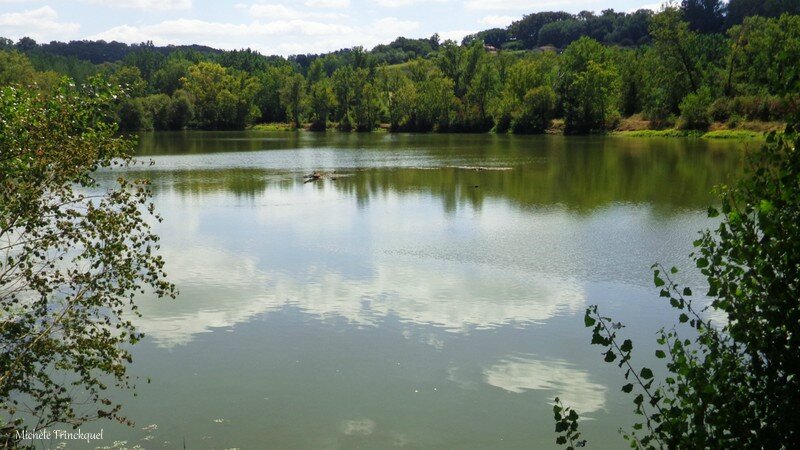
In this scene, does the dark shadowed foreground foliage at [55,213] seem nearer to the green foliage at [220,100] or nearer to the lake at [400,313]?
the lake at [400,313]

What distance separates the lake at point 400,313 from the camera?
32.1 feet

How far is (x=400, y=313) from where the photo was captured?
14.6 meters

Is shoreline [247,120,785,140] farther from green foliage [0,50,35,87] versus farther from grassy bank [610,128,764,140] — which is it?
green foliage [0,50,35,87]

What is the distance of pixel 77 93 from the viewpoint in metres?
8.81

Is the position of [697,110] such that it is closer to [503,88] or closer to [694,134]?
[694,134]

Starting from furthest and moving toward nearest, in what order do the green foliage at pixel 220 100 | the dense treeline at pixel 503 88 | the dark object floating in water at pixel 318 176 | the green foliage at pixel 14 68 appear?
the green foliage at pixel 220 100, the green foliage at pixel 14 68, the dense treeline at pixel 503 88, the dark object floating in water at pixel 318 176

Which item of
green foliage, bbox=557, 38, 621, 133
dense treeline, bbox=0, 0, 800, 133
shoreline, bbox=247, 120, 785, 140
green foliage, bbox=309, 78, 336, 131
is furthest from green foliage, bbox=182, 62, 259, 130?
green foliage, bbox=557, 38, 621, 133

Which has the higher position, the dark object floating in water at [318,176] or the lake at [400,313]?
the dark object floating in water at [318,176]

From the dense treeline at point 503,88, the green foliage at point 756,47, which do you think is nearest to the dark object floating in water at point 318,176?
the dense treeline at point 503,88

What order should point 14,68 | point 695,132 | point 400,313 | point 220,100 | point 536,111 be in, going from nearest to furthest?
point 400,313 → point 695,132 → point 536,111 → point 14,68 → point 220,100

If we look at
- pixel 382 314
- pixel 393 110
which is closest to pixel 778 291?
pixel 382 314

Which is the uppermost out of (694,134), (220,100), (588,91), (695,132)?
(220,100)

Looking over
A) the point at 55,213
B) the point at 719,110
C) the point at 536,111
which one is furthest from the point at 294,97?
the point at 55,213

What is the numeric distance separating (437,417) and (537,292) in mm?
6748
